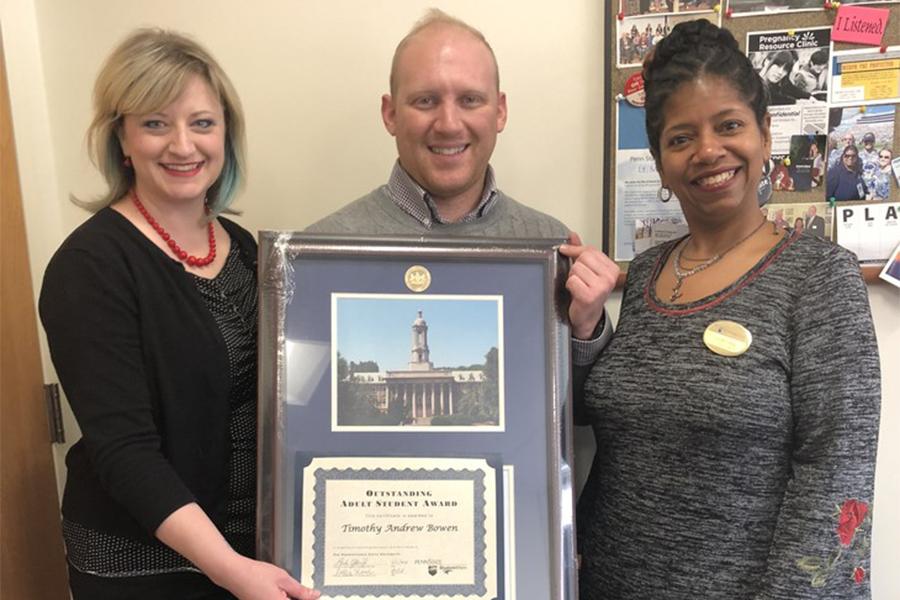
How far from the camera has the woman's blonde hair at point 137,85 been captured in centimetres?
110

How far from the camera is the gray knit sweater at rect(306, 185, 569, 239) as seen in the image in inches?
52.9

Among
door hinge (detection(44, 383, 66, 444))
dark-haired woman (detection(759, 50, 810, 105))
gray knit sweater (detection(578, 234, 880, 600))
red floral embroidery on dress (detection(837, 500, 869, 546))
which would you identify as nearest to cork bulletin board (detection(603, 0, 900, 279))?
dark-haired woman (detection(759, 50, 810, 105))

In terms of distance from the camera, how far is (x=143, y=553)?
44.5 inches

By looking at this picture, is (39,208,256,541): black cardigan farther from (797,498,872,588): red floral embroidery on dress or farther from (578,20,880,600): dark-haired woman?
(797,498,872,588): red floral embroidery on dress

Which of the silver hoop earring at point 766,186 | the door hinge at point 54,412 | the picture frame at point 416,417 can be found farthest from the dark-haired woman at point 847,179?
the door hinge at point 54,412

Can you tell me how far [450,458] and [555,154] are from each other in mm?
819

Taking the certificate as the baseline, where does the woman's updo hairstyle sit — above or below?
above

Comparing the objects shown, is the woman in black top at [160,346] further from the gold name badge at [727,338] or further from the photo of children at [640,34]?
the photo of children at [640,34]

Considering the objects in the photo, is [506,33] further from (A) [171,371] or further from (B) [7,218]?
(B) [7,218]

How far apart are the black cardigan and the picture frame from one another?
0.15 m

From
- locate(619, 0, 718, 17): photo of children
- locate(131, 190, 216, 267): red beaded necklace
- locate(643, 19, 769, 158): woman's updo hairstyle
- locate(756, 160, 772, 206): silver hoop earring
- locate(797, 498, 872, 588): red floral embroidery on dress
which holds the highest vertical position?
locate(619, 0, 718, 17): photo of children

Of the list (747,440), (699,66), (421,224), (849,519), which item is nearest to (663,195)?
(699,66)

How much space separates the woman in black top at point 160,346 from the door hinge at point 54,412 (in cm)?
46

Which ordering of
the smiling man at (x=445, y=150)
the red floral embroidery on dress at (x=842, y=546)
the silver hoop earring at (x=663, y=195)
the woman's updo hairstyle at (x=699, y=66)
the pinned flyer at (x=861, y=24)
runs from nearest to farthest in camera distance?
1. the red floral embroidery on dress at (x=842, y=546)
2. the woman's updo hairstyle at (x=699, y=66)
3. the smiling man at (x=445, y=150)
4. the pinned flyer at (x=861, y=24)
5. the silver hoop earring at (x=663, y=195)
